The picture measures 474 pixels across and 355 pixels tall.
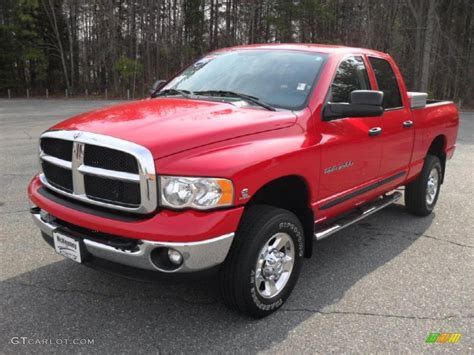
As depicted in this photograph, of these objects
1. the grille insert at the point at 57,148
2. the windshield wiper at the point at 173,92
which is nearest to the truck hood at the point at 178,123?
the grille insert at the point at 57,148

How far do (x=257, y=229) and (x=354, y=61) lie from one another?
7.02 ft

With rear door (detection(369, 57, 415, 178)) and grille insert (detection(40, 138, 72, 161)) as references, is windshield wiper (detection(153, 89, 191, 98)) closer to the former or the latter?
grille insert (detection(40, 138, 72, 161))

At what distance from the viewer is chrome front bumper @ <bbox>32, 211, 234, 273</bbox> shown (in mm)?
2613

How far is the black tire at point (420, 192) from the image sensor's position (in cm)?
549

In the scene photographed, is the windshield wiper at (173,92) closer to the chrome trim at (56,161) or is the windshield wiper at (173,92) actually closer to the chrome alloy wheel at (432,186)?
the chrome trim at (56,161)

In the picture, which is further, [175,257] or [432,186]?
[432,186]

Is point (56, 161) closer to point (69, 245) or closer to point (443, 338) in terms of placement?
point (69, 245)

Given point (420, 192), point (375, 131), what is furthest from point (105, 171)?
point (420, 192)

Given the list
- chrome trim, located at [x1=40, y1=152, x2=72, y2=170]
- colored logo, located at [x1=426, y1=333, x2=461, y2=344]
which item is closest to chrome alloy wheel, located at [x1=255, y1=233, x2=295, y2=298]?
colored logo, located at [x1=426, y1=333, x2=461, y2=344]

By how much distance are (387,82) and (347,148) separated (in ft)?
4.62

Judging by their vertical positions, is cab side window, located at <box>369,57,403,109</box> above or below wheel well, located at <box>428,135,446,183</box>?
above

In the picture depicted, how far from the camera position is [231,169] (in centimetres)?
274

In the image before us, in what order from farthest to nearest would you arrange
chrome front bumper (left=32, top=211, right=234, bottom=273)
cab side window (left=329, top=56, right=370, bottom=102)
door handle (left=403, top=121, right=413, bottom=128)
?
door handle (left=403, top=121, right=413, bottom=128) → cab side window (left=329, top=56, right=370, bottom=102) → chrome front bumper (left=32, top=211, right=234, bottom=273)

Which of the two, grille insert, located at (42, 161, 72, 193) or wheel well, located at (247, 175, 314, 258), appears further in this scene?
wheel well, located at (247, 175, 314, 258)
